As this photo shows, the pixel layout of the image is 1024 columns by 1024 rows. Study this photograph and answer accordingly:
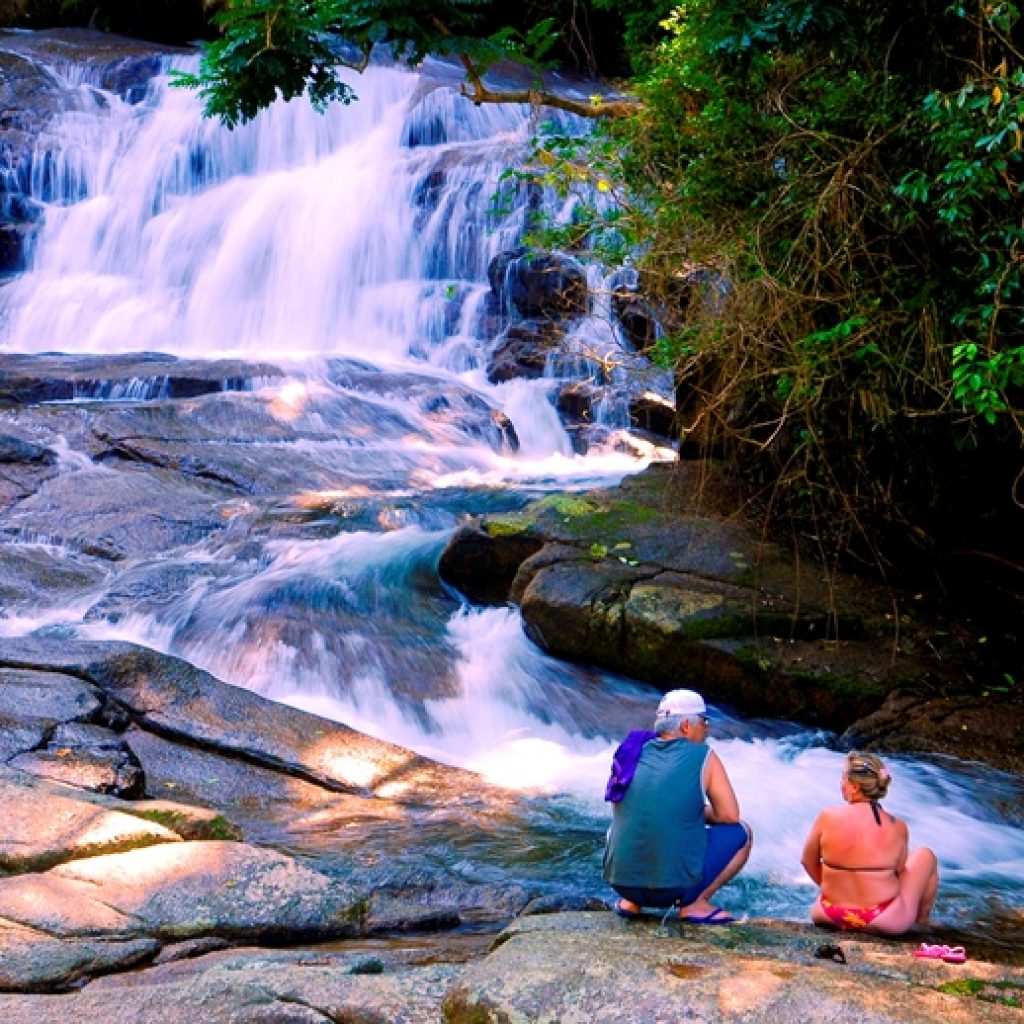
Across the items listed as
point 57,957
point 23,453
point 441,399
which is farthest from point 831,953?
point 441,399

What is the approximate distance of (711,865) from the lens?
4.41 metres

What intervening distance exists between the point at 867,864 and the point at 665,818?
3.04ft

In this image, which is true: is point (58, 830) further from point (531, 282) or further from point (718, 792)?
point (531, 282)

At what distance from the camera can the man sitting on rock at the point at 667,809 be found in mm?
4223

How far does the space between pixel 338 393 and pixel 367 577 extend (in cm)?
538

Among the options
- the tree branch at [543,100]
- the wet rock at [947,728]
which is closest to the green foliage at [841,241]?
the tree branch at [543,100]

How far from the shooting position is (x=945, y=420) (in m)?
7.59

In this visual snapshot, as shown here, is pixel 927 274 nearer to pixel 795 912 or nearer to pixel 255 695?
pixel 795 912

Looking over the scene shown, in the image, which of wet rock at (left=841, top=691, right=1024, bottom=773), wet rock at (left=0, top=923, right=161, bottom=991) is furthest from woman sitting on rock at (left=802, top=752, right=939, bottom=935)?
wet rock at (left=841, top=691, right=1024, bottom=773)

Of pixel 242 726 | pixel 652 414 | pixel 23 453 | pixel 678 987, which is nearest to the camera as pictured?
pixel 678 987

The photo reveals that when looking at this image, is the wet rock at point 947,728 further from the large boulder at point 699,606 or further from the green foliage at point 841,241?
the green foliage at point 841,241

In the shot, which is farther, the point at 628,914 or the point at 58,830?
the point at 58,830

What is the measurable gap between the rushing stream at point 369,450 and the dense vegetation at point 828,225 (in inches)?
69.7

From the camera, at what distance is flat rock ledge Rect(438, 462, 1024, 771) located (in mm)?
7629
